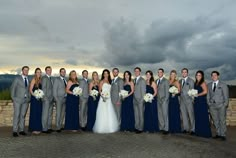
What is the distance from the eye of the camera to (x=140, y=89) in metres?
12.8

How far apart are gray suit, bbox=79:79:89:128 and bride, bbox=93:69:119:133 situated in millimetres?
439

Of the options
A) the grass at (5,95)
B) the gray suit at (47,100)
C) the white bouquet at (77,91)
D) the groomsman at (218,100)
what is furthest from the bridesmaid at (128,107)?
the grass at (5,95)

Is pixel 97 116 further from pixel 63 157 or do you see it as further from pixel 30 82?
pixel 63 157

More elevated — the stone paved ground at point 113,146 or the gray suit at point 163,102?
the gray suit at point 163,102

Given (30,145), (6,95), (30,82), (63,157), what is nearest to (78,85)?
(30,82)

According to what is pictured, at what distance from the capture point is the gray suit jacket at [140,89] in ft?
41.8

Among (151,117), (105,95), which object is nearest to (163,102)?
(151,117)

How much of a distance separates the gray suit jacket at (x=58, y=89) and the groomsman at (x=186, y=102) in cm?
407

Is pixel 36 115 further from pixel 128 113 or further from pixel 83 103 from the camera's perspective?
pixel 128 113

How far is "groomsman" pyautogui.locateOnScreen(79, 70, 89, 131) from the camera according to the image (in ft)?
43.0

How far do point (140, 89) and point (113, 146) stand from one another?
9.10 ft

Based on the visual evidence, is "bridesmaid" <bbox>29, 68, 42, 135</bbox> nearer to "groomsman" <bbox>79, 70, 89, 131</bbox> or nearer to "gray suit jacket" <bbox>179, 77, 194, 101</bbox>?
"groomsman" <bbox>79, 70, 89, 131</bbox>

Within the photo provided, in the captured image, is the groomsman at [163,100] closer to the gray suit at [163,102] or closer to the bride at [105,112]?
the gray suit at [163,102]

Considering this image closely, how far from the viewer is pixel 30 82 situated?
1254 centimetres
